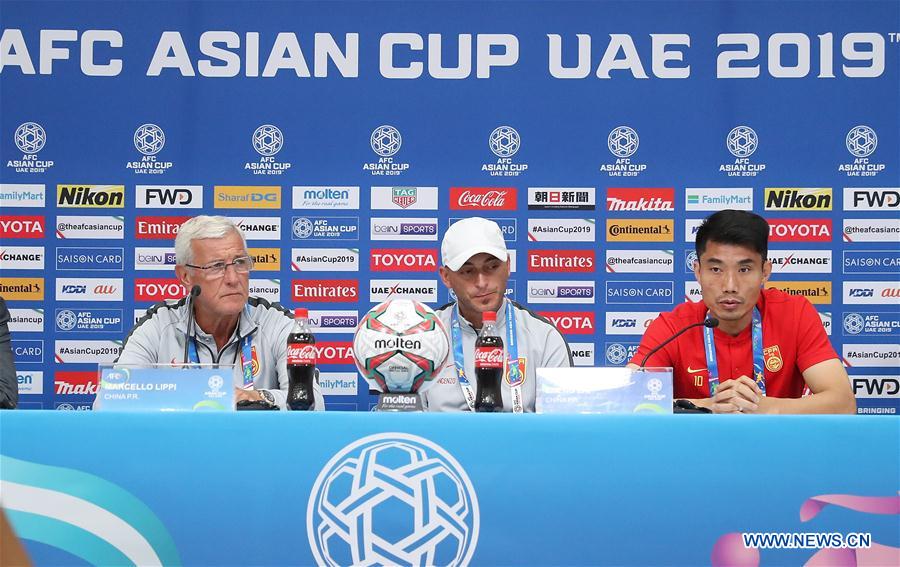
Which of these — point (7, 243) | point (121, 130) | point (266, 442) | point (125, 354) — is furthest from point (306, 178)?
point (266, 442)

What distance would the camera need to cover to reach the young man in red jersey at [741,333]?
2584mm

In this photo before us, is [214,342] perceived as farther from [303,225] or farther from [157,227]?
[157,227]

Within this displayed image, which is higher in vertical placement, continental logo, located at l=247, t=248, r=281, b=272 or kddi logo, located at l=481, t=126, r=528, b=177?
kddi logo, located at l=481, t=126, r=528, b=177

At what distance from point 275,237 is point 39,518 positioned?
2612 mm

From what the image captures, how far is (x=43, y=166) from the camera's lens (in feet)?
13.8

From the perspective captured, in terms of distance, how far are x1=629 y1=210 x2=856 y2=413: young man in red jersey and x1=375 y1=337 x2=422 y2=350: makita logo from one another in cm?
84

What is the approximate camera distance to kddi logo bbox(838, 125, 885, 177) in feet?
13.5

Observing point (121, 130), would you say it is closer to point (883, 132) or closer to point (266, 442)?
point (266, 442)

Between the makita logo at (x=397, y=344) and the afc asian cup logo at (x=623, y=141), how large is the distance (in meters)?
2.50

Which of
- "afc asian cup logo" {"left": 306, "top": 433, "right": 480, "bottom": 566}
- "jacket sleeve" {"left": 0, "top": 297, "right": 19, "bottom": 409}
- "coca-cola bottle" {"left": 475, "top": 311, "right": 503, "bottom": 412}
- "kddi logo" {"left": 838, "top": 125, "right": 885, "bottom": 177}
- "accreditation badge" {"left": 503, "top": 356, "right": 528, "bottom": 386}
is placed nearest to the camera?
"afc asian cup logo" {"left": 306, "top": 433, "right": 480, "bottom": 566}

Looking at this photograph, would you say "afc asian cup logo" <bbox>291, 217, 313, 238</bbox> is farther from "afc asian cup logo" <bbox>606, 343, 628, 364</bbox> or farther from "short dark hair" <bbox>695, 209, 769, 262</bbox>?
"short dark hair" <bbox>695, 209, 769, 262</bbox>

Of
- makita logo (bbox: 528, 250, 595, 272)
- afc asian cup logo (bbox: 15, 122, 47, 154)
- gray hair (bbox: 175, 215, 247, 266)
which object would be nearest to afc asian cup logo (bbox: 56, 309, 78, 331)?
afc asian cup logo (bbox: 15, 122, 47, 154)

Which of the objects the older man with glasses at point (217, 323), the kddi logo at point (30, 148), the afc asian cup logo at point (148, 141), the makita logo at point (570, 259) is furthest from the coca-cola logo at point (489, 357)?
the kddi logo at point (30, 148)

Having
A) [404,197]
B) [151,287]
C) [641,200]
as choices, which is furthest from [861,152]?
[151,287]
